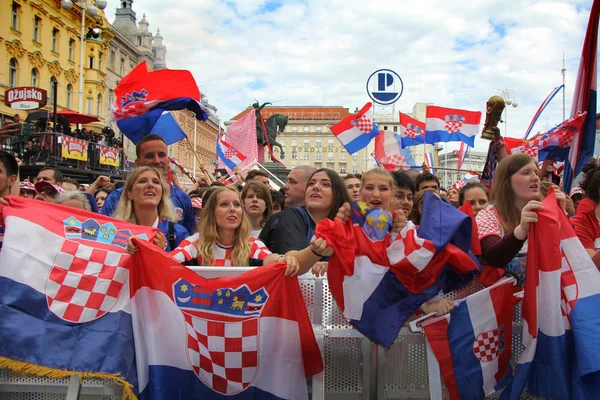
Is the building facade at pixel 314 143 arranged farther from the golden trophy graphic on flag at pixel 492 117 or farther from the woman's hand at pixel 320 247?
the woman's hand at pixel 320 247

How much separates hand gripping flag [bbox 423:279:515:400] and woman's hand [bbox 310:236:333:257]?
0.73m

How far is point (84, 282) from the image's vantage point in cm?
316

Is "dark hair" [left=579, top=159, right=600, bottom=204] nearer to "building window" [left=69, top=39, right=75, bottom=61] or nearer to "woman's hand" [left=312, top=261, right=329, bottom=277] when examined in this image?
"woman's hand" [left=312, top=261, right=329, bottom=277]

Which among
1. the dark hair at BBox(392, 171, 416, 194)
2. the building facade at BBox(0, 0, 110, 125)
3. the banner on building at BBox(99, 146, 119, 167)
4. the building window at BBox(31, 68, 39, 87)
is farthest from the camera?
the building window at BBox(31, 68, 39, 87)

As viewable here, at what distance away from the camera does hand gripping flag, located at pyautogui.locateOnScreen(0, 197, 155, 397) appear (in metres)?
2.98

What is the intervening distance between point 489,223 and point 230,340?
1.79 metres

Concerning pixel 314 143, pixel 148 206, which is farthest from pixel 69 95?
pixel 314 143

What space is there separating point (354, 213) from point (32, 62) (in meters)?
35.6

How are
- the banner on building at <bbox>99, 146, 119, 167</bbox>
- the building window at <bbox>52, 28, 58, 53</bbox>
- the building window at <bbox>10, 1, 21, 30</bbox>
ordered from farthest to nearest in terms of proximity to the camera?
the building window at <bbox>52, 28, 58, 53</bbox>, the building window at <bbox>10, 1, 21, 30</bbox>, the banner on building at <bbox>99, 146, 119, 167</bbox>

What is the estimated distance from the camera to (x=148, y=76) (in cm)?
642

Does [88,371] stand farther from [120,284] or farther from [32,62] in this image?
Result: [32,62]

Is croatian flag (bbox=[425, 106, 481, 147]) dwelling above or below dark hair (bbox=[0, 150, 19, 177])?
above

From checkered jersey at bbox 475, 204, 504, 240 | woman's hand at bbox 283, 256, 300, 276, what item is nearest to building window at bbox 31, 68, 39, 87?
woman's hand at bbox 283, 256, 300, 276

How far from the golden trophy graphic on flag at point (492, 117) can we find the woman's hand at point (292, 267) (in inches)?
120
